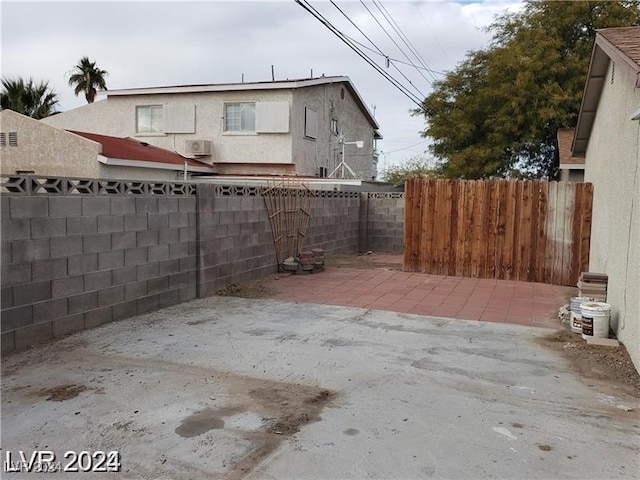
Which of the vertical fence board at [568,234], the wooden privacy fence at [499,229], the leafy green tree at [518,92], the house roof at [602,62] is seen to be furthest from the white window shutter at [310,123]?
the vertical fence board at [568,234]

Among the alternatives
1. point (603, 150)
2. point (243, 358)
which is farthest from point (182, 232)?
point (603, 150)

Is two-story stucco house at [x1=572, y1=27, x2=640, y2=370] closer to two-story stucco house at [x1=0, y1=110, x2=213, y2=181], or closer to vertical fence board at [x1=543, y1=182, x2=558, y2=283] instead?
vertical fence board at [x1=543, y1=182, x2=558, y2=283]

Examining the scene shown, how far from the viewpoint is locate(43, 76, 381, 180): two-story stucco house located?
1759cm

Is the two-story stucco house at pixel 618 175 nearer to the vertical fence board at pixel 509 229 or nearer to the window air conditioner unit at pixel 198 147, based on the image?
the vertical fence board at pixel 509 229

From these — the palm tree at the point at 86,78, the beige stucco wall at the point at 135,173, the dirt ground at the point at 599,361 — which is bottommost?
the dirt ground at the point at 599,361

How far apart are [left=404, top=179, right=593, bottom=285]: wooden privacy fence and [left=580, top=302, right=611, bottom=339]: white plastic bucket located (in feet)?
14.4

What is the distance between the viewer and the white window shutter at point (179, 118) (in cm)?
1841

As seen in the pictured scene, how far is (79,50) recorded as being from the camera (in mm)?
28281

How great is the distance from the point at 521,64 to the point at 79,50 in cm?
2306

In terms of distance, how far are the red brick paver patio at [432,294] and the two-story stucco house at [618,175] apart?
970mm

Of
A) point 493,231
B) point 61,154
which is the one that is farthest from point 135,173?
point 493,231

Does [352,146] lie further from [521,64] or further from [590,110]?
[590,110]

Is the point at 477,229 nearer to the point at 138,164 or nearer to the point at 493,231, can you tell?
the point at 493,231

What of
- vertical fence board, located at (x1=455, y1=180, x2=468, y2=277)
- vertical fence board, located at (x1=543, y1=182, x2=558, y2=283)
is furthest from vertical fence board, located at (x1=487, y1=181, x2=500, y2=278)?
vertical fence board, located at (x1=543, y1=182, x2=558, y2=283)
